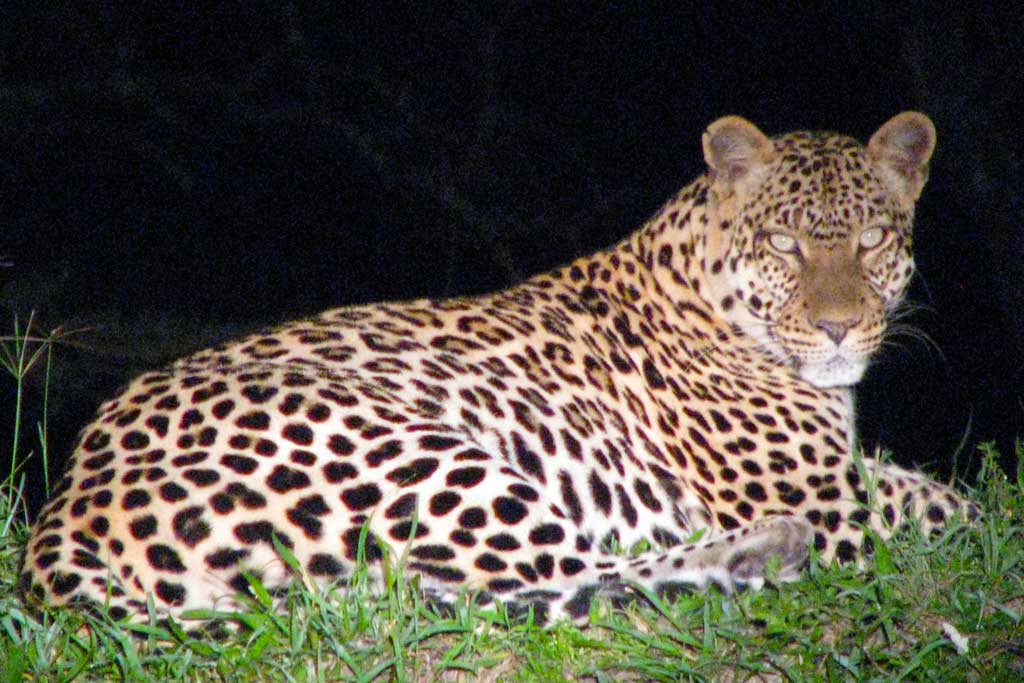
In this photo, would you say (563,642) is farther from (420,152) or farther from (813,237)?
(420,152)

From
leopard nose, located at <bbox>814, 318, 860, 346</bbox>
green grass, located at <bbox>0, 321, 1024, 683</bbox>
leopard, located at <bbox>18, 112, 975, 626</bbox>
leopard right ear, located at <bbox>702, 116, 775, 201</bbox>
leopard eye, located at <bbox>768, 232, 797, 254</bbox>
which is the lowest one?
green grass, located at <bbox>0, 321, 1024, 683</bbox>

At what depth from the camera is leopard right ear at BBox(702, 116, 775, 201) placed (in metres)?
4.56

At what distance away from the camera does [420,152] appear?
591 centimetres

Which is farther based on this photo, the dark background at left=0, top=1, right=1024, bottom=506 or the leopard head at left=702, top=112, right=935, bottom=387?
the dark background at left=0, top=1, right=1024, bottom=506

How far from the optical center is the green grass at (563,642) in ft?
10.1

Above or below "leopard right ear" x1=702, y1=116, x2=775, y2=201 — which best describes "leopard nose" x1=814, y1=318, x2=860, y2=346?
below

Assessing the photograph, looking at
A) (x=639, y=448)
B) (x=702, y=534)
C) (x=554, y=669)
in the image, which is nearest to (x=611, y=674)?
(x=554, y=669)

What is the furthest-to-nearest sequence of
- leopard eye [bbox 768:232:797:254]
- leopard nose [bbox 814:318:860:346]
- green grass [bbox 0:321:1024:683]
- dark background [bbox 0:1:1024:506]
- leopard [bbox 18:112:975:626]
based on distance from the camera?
dark background [bbox 0:1:1024:506]
leopard eye [bbox 768:232:797:254]
leopard nose [bbox 814:318:860:346]
leopard [bbox 18:112:975:626]
green grass [bbox 0:321:1024:683]

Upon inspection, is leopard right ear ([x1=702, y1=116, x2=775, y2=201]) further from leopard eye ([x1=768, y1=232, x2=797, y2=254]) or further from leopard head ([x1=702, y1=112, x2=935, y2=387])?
leopard eye ([x1=768, y1=232, x2=797, y2=254])

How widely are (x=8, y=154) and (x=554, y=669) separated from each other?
141 inches

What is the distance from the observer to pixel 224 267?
5.58 metres

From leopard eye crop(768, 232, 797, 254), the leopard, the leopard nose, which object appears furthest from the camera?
leopard eye crop(768, 232, 797, 254)

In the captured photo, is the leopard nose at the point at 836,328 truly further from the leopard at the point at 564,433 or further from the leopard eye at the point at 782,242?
the leopard eye at the point at 782,242

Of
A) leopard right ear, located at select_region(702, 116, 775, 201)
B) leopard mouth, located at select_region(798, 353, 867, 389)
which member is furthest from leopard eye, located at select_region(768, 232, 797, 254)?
leopard mouth, located at select_region(798, 353, 867, 389)
